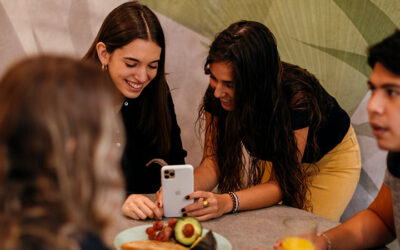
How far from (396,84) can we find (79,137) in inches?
32.0

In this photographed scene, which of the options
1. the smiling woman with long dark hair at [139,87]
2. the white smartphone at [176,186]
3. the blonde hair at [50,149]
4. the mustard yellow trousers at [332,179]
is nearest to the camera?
the blonde hair at [50,149]

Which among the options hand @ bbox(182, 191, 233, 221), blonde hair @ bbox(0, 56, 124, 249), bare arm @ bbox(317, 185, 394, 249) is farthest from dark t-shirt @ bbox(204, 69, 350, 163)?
blonde hair @ bbox(0, 56, 124, 249)

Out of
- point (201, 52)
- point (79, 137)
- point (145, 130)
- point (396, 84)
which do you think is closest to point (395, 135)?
point (396, 84)

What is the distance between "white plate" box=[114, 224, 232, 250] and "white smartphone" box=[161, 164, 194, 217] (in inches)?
5.7

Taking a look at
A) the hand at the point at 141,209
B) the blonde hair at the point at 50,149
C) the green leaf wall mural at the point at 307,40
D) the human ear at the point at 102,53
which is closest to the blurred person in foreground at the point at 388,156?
the hand at the point at 141,209

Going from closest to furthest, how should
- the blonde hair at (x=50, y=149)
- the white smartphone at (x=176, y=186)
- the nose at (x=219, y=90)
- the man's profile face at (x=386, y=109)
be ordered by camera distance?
the blonde hair at (x=50, y=149), the man's profile face at (x=386, y=109), the white smartphone at (x=176, y=186), the nose at (x=219, y=90)

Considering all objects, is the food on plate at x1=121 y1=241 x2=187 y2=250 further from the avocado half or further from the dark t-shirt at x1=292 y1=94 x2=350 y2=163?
the dark t-shirt at x1=292 y1=94 x2=350 y2=163

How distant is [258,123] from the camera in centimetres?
185

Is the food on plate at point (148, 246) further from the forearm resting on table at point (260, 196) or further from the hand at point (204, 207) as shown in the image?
the forearm resting on table at point (260, 196)

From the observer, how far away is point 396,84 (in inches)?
43.9

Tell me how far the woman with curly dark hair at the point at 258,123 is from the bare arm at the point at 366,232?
381 mm

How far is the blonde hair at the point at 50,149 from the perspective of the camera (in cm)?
68

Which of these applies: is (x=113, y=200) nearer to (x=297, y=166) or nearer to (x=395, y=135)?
(x=395, y=135)

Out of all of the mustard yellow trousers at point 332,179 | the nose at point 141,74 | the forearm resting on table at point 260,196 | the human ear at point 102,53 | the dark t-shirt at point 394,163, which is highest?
the human ear at point 102,53
